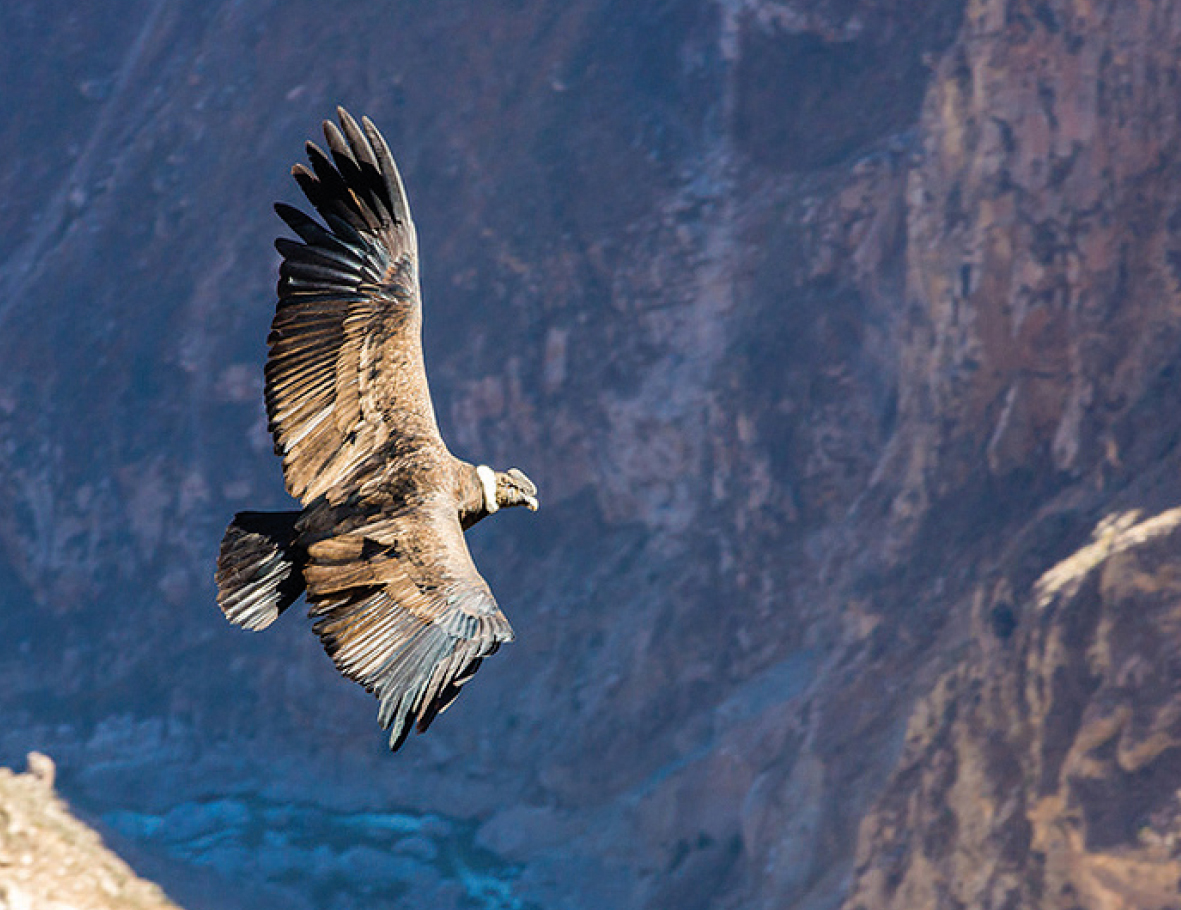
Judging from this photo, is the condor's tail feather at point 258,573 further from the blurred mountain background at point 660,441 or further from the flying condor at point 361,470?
the blurred mountain background at point 660,441

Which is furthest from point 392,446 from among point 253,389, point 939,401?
point 253,389

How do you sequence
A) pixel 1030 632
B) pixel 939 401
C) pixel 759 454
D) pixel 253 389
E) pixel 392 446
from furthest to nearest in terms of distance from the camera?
pixel 253 389, pixel 759 454, pixel 939 401, pixel 1030 632, pixel 392 446

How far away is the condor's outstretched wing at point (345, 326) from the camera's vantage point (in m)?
7.46

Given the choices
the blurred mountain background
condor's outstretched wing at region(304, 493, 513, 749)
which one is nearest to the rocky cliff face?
condor's outstretched wing at region(304, 493, 513, 749)

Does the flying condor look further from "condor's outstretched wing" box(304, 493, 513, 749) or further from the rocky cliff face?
the rocky cliff face

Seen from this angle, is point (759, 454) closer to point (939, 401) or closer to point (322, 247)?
point (939, 401)

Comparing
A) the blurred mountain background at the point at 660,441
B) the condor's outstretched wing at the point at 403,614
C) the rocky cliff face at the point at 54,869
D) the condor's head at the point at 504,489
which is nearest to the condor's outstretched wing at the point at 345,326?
the condor's head at the point at 504,489

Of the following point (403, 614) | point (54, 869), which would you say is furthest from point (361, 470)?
point (54, 869)

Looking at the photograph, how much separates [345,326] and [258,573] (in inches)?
56.9

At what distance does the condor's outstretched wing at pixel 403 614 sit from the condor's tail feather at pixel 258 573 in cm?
29

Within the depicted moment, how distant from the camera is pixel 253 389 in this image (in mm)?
47656

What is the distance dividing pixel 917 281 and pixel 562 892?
17.7 m

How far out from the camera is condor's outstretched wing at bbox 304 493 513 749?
630 centimetres

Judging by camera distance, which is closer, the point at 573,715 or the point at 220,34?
the point at 573,715
